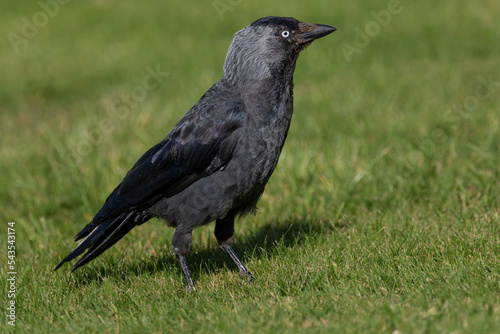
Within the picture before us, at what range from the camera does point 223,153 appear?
4105 millimetres

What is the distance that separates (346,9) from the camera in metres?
12.3

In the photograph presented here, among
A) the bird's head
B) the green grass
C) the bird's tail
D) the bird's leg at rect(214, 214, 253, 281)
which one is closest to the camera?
the green grass

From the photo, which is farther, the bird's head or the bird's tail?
the bird's tail

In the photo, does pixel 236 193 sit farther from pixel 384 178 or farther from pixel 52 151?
pixel 52 151

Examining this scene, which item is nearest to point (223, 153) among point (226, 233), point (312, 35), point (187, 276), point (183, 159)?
point (183, 159)

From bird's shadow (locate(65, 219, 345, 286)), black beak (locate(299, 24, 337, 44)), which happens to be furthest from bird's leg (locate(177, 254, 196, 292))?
black beak (locate(299, 24, 337, 44))

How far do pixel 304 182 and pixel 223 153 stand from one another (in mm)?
2013

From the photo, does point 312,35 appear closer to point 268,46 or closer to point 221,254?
point 268,46

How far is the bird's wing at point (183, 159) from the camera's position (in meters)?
4.13

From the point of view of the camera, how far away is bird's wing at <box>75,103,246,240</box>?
4.13 m

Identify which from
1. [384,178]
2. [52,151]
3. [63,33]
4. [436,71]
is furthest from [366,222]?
[63,33]

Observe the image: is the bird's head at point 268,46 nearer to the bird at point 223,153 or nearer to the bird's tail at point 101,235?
the bird at point 223,153

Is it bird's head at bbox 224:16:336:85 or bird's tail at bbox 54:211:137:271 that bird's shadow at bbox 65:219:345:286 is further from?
bird's head at bbox 224:16:336:85

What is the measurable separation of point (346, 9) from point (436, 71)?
12.2 ft
